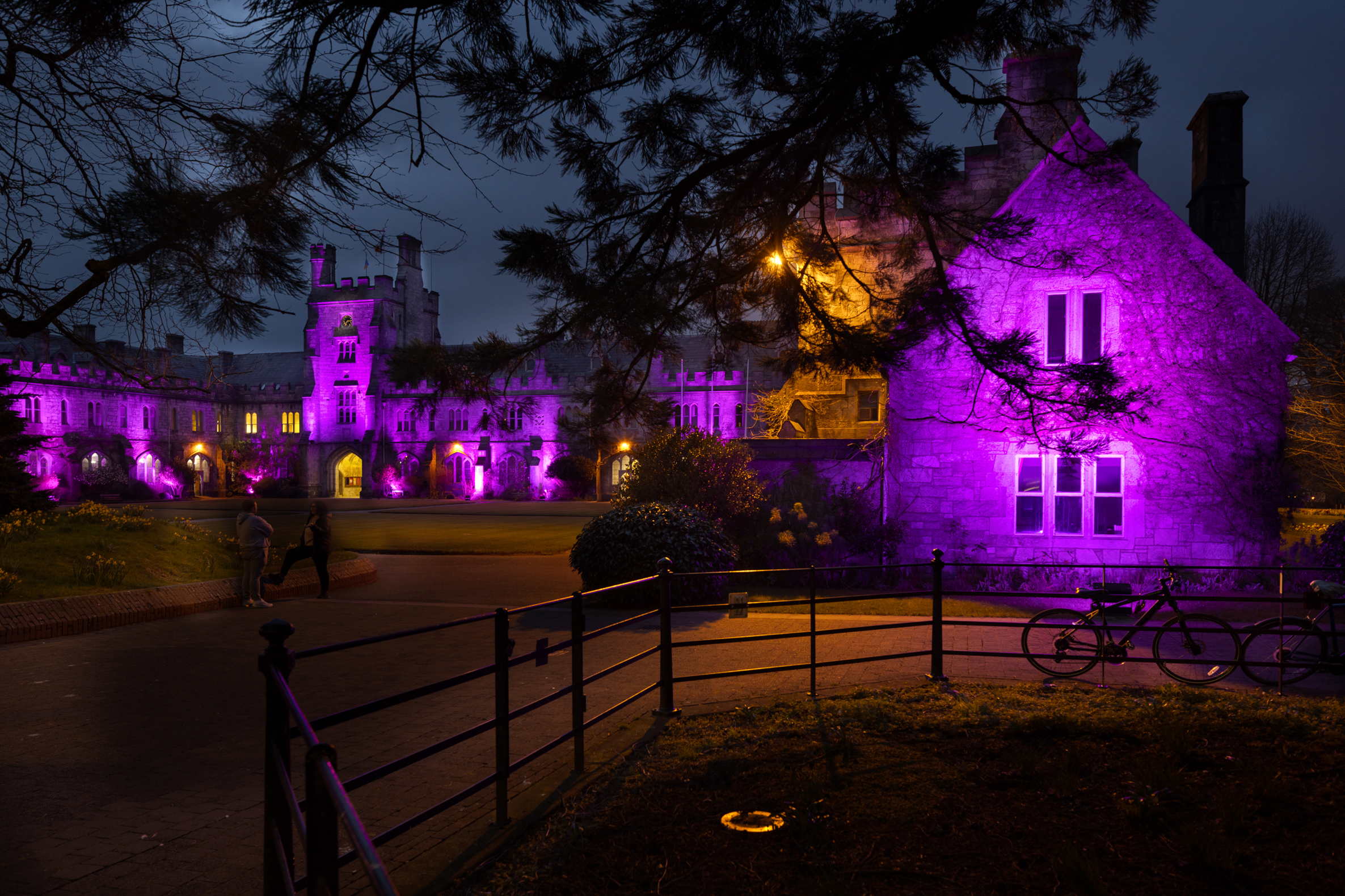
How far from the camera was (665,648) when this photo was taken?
253 inches

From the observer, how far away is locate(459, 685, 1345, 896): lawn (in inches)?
146

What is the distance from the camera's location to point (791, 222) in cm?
827

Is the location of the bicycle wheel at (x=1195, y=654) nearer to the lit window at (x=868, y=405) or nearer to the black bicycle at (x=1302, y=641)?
the black bicycle at (x=1302, y=641)

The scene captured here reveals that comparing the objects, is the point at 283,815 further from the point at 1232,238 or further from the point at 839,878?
the point at 1232,238

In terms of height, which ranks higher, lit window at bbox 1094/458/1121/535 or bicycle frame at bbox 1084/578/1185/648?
lit window at bbox 1094/458/1121/535

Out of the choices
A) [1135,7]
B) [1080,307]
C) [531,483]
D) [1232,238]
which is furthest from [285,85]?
[531,483]

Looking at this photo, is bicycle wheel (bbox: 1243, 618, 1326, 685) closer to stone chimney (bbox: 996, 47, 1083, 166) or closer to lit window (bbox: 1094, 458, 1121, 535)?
lit window (bbox: 1094, 458, 1121, 535)

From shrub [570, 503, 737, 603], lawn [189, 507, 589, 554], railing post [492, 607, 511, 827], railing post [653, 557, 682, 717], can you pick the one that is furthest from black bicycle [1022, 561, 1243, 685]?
lawn [189, 507, 589, 554]

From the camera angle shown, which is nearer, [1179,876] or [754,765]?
[1179,876]

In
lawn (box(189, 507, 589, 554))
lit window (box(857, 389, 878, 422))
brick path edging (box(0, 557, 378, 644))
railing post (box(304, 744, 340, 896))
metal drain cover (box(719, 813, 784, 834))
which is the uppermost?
lit window (box(857, 389, 878, 422))

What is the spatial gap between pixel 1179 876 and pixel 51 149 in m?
7.58

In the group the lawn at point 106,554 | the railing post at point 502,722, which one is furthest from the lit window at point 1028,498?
the lawn at point 106,554

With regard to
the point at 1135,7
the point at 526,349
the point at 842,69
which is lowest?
the point at 526,349

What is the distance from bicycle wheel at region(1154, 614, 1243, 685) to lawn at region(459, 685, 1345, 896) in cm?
117
